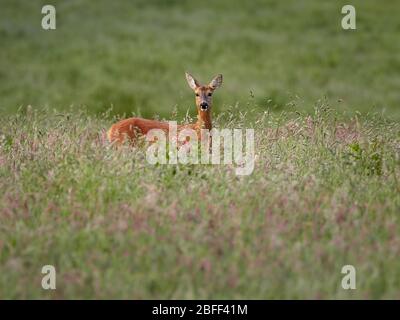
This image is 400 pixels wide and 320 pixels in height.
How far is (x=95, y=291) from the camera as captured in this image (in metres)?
5.22

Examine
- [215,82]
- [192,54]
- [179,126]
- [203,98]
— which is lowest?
[179,126]

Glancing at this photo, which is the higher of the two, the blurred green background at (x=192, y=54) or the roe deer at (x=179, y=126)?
the blurred green background at (x=192, y=54)

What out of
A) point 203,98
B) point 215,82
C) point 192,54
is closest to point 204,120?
point 203,98

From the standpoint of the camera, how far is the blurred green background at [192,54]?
858 inches

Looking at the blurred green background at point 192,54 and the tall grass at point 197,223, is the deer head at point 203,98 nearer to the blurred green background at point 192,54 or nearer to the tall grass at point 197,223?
the tall grass at point 197,223

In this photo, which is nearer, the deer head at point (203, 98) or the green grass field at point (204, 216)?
the green grass field at point (204, 216)

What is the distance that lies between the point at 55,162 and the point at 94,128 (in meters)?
3.04

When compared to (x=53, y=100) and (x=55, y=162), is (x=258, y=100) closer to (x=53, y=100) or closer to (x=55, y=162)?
(x=53, y=100)

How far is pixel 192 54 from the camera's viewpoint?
25391 mm

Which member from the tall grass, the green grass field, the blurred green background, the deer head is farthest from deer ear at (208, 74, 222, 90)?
the blurred green background

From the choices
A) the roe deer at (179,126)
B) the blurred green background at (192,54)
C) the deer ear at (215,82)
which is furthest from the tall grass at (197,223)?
the blurred green background at (192,54)

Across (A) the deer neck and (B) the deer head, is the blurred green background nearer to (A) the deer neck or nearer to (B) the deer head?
(B) the deer head

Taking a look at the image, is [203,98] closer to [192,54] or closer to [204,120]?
[204,120]

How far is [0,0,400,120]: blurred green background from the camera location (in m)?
21.8
